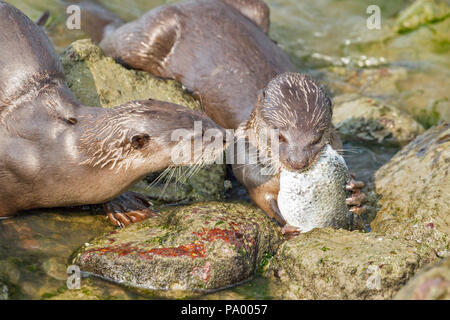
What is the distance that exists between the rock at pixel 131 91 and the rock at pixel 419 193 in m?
1.01

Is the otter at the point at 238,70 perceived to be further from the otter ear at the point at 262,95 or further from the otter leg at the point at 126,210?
the otter leg at the point at 126,210

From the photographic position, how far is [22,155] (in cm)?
302

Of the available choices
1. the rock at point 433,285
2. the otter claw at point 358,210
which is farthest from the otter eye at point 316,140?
the rock at point 433,285

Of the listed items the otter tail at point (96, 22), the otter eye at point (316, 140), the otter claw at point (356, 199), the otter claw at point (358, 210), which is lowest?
the otter claw at point (358, 210)

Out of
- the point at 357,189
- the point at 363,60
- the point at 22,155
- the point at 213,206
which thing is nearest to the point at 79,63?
the point at 22,155

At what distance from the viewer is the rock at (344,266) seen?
255 cm

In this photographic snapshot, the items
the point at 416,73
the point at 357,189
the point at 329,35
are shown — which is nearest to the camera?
the point at 357,189

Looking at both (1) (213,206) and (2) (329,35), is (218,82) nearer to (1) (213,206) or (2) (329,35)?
(1) (213,206)

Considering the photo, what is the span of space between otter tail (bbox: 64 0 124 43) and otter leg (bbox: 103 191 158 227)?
207 cm

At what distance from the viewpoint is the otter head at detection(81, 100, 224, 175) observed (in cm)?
296
